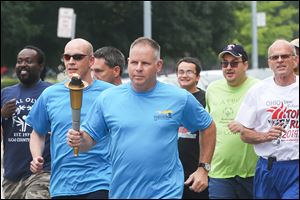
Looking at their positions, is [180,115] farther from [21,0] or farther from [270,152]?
[21,0]

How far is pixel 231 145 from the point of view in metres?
8.42

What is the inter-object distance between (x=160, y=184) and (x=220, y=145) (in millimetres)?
2889

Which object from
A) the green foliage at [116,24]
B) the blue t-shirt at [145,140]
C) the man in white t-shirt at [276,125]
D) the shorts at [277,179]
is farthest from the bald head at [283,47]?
the green foliage at [116,24]

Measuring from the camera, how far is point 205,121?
6121 millimetres

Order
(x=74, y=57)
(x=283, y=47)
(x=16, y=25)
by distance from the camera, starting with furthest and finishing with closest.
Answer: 1. (x=16, y=25)
2. (x=74, y=57)
3. (x=283, y=47)

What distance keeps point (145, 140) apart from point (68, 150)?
1350 mm

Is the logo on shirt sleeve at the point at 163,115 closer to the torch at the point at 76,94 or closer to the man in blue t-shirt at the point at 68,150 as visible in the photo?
the torch at the point at 76,94

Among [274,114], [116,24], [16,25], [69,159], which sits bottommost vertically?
[69,159]

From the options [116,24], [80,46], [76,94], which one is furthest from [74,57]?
[116,24]

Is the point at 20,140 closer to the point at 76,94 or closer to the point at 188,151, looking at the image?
the point at 188,151

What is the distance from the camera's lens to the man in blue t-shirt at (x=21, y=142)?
854 centimetres

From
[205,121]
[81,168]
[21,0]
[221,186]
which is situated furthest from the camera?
[21,0]

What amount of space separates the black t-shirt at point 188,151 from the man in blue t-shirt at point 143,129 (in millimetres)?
2676

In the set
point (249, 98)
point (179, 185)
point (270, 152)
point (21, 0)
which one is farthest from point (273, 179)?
point (21, 0)
